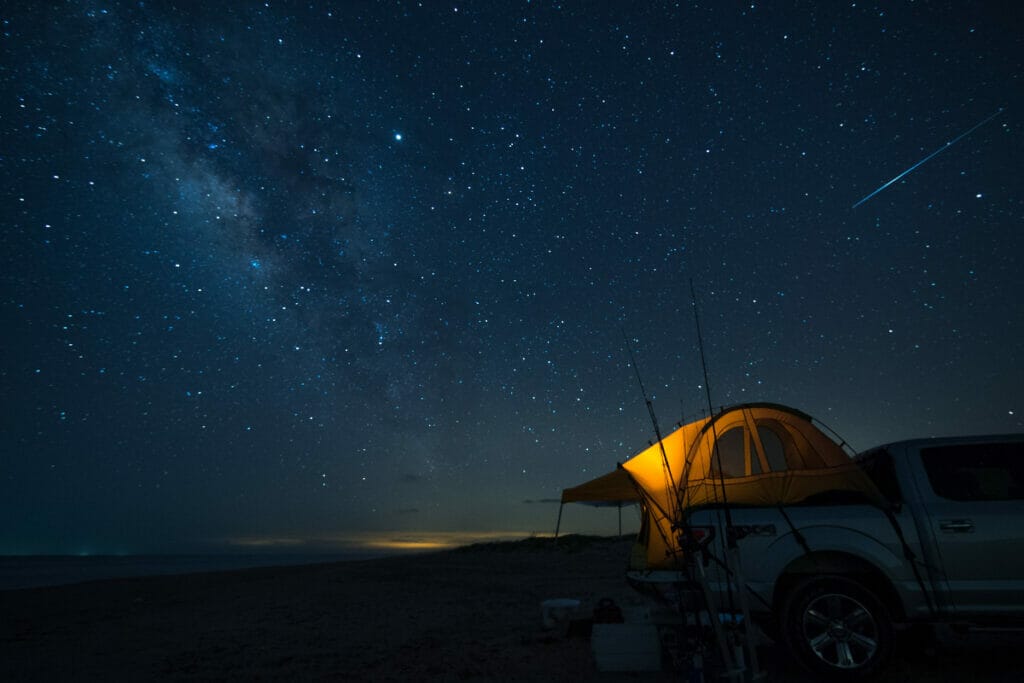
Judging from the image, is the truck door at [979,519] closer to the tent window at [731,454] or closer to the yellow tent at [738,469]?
the yellow tent at [738,469]

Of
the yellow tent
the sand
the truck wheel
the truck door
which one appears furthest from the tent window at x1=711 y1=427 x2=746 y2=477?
the sand

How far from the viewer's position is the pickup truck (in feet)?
17.4

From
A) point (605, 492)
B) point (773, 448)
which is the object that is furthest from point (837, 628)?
point (605, 492)

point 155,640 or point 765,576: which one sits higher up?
point 765,576

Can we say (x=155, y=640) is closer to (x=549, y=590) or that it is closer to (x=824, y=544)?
(x=549, y=590)

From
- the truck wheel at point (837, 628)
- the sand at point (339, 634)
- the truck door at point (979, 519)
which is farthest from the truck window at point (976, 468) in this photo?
the sand at point (339, 634)

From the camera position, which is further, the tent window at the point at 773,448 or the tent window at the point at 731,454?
the tent window at the point at 731,454

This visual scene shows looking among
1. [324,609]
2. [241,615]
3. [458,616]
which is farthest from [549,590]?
[241,615]

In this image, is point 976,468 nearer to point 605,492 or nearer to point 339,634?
point 605,492

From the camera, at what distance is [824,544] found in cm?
558

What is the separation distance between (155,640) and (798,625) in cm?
1003

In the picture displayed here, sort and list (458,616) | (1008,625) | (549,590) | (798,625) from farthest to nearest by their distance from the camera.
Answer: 1. (549,590)
2. (458,616)
3. (798,625)
4. (1008,625)

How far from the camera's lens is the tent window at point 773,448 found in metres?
6.98

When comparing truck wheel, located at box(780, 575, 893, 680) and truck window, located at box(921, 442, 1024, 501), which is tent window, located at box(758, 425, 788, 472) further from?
truck wheel, located at box(780, 575, 893, 680)
